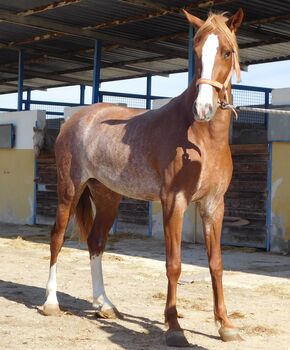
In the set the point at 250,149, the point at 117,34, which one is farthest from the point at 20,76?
the point at 250,149

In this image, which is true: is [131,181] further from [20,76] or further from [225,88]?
[20,76]

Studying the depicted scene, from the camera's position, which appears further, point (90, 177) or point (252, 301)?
point (252, 301)

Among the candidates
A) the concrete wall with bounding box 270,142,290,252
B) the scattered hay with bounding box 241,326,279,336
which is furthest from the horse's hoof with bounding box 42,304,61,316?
the concrete wall with bounding box 270,142,290,252

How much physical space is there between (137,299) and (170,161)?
6.16 feet

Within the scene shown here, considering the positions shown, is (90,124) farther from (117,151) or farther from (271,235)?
(271,235)

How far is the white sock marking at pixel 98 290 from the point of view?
216 inches

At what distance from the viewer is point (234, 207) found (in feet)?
35.0

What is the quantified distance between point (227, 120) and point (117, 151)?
97 cm

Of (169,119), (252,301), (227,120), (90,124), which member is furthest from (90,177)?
(252,301)

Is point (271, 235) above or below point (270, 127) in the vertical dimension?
→ below

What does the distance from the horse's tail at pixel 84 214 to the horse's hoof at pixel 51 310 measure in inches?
29.8

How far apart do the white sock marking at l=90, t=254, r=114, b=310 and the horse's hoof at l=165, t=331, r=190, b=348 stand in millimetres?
998

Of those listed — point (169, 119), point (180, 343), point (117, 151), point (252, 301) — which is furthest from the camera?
point (252, 301)

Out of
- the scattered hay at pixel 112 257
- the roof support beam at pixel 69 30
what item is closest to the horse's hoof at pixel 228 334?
the scattered hay at pixel 112 257
